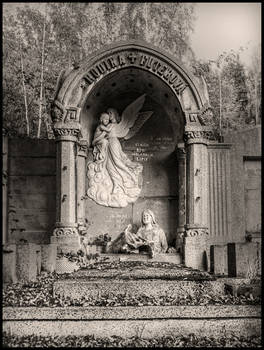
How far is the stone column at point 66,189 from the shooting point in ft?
33.8

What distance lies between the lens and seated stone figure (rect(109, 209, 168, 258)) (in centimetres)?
1096

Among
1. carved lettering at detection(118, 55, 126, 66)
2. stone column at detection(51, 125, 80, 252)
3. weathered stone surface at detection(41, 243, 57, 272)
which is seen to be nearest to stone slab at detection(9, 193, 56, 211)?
stone column at detection(51, 125, 80, 252)

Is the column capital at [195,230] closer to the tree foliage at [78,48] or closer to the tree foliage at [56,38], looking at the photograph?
the tree foliage at [56,38]

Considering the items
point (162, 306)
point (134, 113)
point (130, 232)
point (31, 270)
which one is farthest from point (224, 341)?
point (134, 113)

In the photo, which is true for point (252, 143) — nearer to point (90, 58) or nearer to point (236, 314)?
point (90, 58)

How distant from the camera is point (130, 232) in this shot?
37.1 feet

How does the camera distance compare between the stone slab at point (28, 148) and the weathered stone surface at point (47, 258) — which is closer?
the weathered stone surface at point (47, 258)

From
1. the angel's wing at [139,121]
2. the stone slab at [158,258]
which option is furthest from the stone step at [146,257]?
the angel's wing at [139,121]

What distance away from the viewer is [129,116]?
480 inches

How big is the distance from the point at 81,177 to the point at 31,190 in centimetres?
140

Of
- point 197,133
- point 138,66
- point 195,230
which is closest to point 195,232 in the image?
point 195,230

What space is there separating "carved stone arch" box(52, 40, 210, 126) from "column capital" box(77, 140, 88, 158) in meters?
0.82

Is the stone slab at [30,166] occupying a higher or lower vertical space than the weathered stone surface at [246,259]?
higher

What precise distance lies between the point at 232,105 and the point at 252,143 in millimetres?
9658
